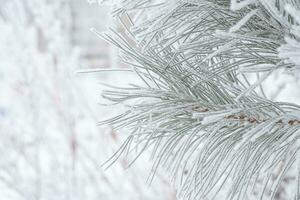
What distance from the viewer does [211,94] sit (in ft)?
2.34

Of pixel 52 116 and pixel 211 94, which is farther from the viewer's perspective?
pixel 52 116

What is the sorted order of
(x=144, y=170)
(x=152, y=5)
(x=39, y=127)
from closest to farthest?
1. (x=152, y=5)
2. (x=144, y=170)
3. (x=39, y=127)

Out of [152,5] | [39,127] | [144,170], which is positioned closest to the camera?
[152,5]

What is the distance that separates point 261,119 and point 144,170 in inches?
61.6

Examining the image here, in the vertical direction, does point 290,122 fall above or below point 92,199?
above

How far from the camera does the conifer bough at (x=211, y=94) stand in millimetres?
629

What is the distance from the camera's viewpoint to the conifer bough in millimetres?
629

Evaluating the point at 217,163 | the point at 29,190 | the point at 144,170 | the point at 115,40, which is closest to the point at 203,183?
the point at 217,163

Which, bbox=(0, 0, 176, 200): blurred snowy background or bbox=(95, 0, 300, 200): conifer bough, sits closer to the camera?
bbox=(95, 0, 300, 200): conifer bough

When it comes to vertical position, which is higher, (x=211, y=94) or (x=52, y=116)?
(x=52, y=116)

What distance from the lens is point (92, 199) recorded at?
2518 mm

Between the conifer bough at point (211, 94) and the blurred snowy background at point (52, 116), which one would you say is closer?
the conifer bough at point (211, 94)

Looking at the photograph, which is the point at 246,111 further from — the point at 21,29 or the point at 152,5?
the point at 21,29

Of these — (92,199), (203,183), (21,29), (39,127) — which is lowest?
(92,199)
